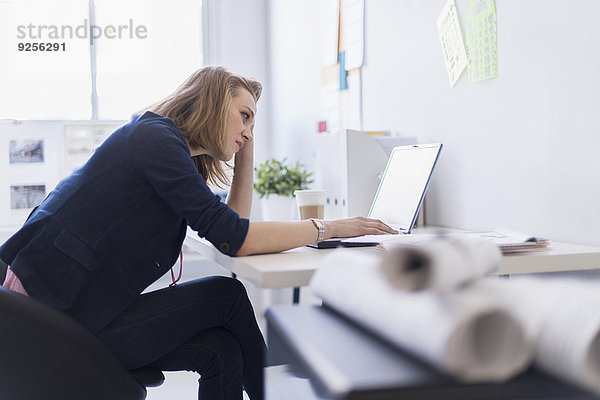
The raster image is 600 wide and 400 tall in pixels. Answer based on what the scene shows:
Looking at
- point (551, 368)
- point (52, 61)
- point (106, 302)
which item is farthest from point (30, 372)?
point (52, 61)

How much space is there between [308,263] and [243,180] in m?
0.84

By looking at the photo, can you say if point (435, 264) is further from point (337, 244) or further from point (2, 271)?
point (2, 271)

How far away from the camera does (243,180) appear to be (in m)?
1.93

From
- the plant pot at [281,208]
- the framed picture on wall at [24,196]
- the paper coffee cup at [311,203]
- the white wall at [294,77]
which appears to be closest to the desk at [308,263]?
the paper coffee cup at [311,203]

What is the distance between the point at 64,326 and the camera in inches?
47.1

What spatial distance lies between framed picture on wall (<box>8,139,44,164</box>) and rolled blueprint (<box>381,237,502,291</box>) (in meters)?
3.46

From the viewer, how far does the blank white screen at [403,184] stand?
1.73 metres

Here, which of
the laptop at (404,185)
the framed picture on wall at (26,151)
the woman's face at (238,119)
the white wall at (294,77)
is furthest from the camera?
the framed picture on wall at (26,151)

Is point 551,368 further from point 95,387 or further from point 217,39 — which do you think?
point 217,39

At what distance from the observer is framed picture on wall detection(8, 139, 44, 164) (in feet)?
12.0

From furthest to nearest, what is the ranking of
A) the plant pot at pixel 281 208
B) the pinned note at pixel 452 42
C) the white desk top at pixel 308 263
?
the plant pot at pixel 281 208 → the pinned note at pixel 452 42 → the white desk top at pixel 308 263

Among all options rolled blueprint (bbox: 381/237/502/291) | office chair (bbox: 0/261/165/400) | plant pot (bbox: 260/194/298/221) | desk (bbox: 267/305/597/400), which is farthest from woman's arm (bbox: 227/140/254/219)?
rolled blueprint (bbox: 381/237/502/291)

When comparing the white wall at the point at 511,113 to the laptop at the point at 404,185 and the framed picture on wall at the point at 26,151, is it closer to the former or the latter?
the laptop at the point at 404,185

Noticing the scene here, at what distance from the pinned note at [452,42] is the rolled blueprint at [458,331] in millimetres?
1352
